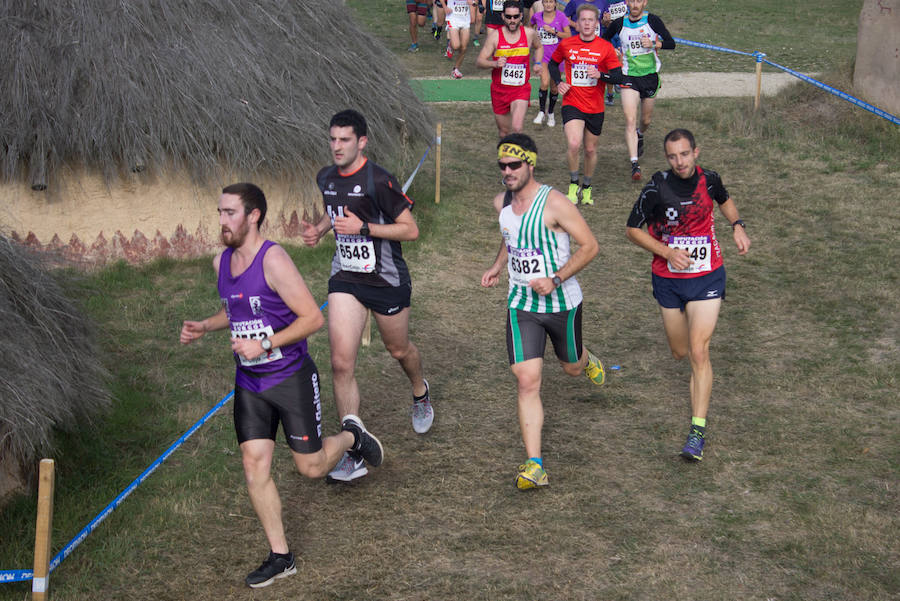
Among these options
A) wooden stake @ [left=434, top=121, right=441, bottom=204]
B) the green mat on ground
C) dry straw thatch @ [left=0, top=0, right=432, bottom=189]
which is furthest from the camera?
the green mat on ground

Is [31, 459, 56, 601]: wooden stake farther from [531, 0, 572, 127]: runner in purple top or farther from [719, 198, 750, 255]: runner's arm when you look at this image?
[531, 0, 572, 127]: runner in purple top

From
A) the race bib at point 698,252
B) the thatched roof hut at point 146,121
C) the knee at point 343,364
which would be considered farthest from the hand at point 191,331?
the thatched roof hut at point 146,121

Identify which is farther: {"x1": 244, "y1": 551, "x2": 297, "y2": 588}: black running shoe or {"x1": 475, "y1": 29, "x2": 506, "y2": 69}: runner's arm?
{"x1": 475, "y1": 29, "x2": 506, "y2": 69}: runner's arm

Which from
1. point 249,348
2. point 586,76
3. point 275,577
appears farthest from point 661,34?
point 275,577

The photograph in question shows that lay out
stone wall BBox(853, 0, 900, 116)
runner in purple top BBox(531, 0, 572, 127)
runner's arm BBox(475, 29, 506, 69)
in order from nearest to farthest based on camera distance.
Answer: runner's arm BBox(475, 29, 506, 69)
stone wall BBox(853, 0, 900, 116)
runner in purple top BBox(531, 0, 572, 127)

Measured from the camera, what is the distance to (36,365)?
18.4 feet

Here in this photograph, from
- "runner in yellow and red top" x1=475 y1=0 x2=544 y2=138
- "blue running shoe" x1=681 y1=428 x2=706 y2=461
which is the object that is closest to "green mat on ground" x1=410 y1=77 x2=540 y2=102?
"runner in yellow and red top" x1=475 y1=0 x2=544 y2=138

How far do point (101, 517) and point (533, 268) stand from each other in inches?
109

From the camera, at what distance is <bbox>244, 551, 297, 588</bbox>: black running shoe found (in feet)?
16.4

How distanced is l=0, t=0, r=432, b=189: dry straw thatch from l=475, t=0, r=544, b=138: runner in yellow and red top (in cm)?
213

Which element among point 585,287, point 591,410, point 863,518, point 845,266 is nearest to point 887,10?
point 845,266

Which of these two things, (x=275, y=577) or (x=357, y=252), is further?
(x=357, y=252)

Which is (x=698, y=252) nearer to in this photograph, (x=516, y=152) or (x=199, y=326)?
(x=516, y=152)

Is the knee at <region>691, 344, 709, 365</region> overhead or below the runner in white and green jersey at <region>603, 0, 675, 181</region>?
below
